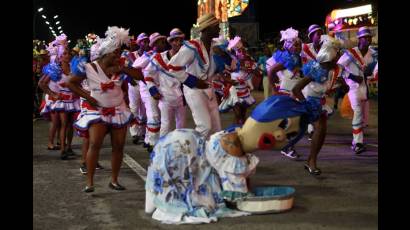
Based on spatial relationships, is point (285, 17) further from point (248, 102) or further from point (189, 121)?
point (248, 102)

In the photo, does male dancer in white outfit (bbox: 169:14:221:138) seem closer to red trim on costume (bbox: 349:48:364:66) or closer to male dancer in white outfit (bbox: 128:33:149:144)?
red trim on costume (bbox: 349:48:364:66)

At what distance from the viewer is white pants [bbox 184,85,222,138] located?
7.83 metres

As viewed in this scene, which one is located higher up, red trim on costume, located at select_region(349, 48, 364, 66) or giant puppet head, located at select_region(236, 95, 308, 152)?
red trim on costume, located at select_region(349, 48, 364, 66)

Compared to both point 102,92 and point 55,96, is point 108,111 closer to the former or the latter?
point 102,92

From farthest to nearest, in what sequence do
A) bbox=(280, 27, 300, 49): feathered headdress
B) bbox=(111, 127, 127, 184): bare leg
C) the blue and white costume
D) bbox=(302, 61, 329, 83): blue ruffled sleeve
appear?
bbox=(280, 27, 300, 49): feathered headdress < bbox=(302, 61, 329, 83): blue ruffled sleeve < bbox=(111, 127, 127, 184): bare leg < the blue and white costume

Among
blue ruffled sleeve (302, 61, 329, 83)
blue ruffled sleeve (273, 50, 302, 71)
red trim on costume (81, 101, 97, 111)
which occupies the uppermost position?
blue ruffled sleeve (273, 50, 302, 71)

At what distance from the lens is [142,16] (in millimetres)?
90938

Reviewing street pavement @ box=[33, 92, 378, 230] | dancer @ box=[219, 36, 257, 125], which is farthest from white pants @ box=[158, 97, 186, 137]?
dancer @ box=[219, 36, 257, 125]

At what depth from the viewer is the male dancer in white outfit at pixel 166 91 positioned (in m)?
9.98

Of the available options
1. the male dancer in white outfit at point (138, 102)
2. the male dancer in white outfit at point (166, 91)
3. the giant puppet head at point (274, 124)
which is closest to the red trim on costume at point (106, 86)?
the giant puppet head at point (274, 124)

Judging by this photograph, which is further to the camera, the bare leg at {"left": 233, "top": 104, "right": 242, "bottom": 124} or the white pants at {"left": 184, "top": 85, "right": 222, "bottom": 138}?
the bare leg at {"left": 233, "top": 104, "right": 242, "bottom": 124}

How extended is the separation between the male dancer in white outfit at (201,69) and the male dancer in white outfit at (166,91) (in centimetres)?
201
